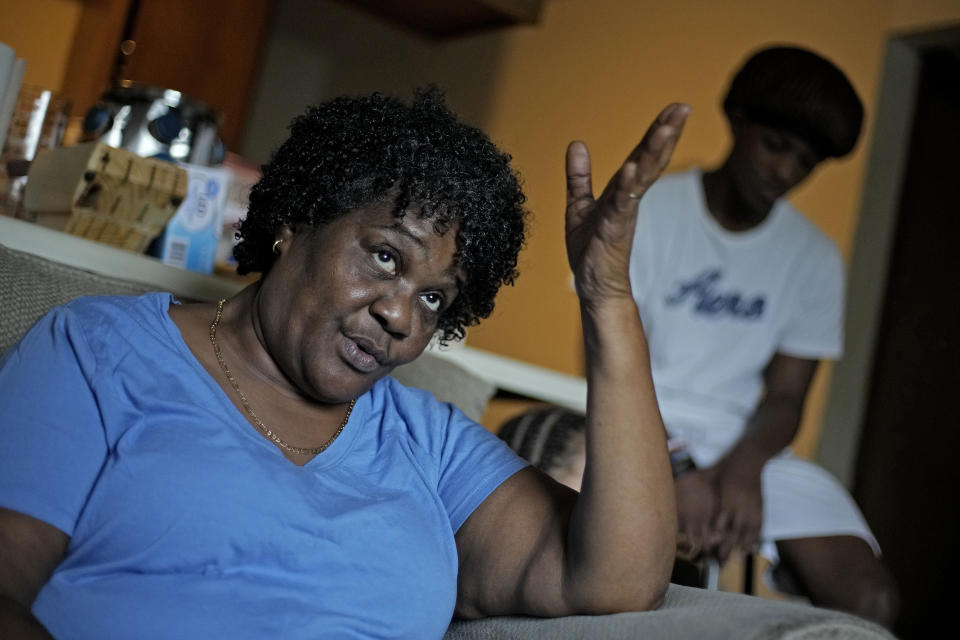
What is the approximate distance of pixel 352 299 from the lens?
103cm

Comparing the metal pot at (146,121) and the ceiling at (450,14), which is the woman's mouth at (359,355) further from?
the ceiling at (450,14)

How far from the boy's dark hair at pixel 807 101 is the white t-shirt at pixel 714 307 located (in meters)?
0.23

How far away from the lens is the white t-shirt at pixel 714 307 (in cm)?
215

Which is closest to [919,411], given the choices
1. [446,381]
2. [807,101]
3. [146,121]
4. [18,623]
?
[807,101]

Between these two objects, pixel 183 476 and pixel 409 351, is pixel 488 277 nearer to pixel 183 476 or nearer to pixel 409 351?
pixel 409 351

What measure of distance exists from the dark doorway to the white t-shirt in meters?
1.40

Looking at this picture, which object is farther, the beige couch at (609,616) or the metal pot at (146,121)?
the metal pot at (146,121)

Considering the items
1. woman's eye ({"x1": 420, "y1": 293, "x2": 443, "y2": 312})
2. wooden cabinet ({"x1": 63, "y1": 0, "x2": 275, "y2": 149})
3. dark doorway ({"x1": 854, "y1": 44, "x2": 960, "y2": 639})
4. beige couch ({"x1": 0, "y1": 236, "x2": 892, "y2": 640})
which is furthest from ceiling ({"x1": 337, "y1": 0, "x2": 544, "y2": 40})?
woman's eye ({"x1": 420, "y1": 293, "x2": 443, "y2": 312})

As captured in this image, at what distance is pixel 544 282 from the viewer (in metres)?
4.07

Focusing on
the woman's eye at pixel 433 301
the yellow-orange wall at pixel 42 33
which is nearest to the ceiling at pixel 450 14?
the yellow-orange wall at pixel 42 33

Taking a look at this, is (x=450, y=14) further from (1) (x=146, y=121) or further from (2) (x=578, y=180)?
(2) (x=578, y=180)

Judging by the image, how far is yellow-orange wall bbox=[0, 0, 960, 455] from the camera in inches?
133

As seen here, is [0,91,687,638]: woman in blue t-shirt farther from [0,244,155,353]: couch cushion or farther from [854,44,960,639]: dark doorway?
[854,44,960,639]: dark doorway

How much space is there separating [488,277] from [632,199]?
311mm
